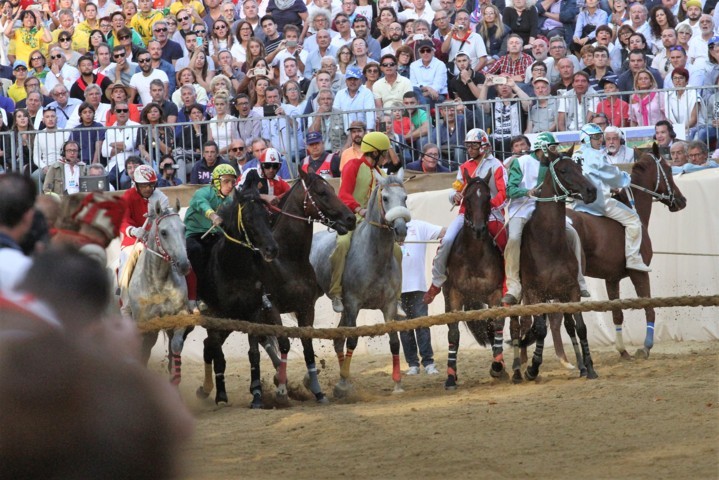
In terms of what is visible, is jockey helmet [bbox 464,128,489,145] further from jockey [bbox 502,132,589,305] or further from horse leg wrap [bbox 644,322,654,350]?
horse leg wrap [bbox 644,322,654,350]

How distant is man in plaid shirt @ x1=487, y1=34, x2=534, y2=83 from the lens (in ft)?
61.6

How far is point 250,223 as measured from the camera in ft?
42.7

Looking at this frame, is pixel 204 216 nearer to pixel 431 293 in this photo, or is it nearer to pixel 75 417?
pixel 431 293

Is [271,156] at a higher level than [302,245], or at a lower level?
higher

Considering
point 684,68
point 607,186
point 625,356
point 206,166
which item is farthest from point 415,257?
point 684,68

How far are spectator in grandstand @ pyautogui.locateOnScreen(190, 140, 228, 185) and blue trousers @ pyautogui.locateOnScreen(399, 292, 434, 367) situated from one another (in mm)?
3776

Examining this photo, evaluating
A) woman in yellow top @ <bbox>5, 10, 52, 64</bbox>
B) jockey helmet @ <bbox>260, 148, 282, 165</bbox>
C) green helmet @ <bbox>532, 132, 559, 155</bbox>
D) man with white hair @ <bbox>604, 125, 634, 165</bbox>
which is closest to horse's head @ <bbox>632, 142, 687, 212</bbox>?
man with white hair @ <bbox>604, 125, 634, 165</bbox>

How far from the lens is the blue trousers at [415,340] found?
1591cm

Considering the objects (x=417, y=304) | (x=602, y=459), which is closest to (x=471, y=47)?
(x=417, y=304)

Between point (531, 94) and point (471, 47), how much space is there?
180 cm

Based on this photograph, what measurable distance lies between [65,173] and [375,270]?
6.19 meters

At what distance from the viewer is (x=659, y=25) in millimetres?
18641

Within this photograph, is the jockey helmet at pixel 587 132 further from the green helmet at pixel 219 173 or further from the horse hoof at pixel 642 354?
the green helmet at pixel 219 173

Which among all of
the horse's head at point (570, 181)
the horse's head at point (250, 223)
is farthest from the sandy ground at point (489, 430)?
the horse's head at point (570, 181)
